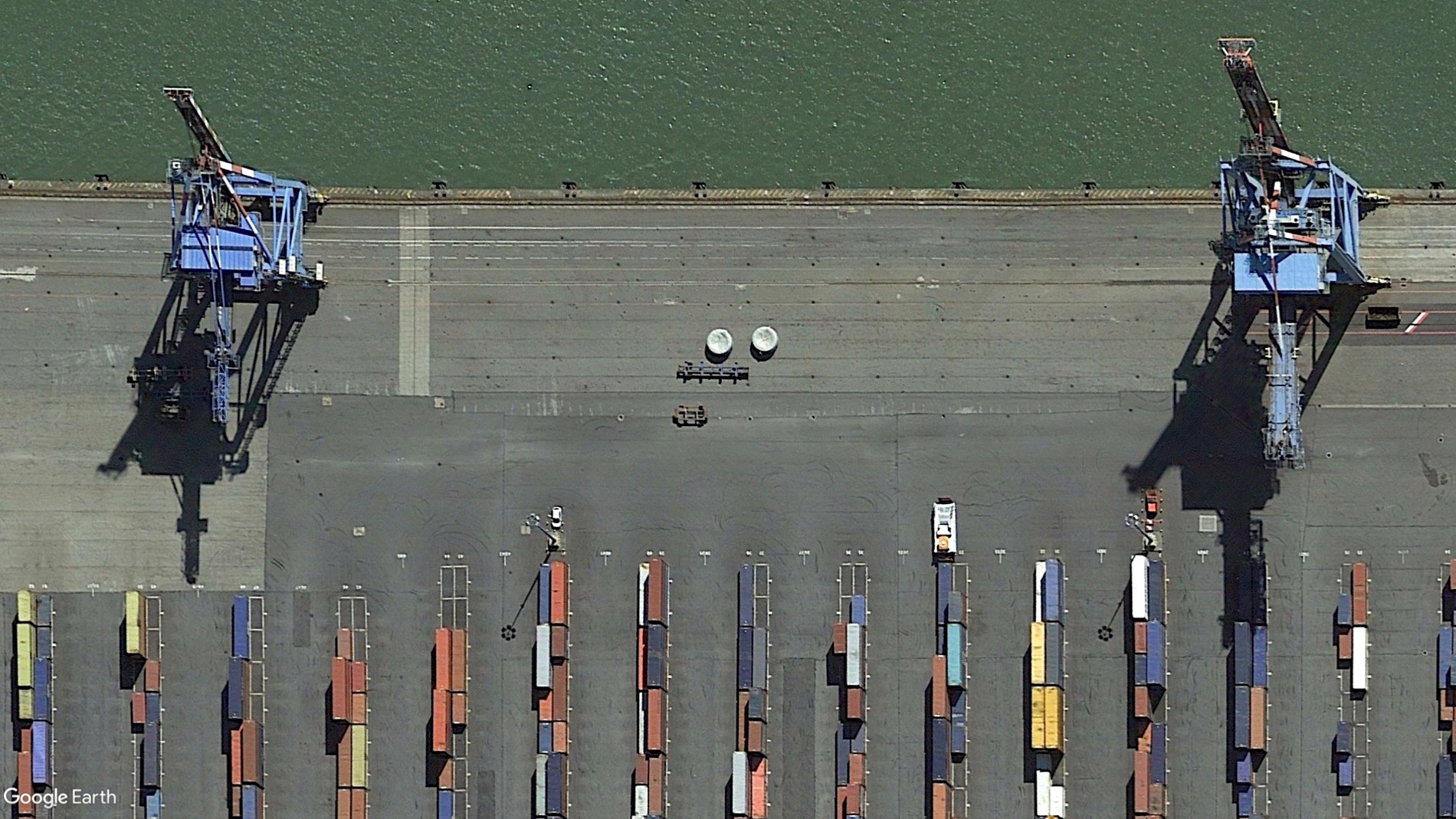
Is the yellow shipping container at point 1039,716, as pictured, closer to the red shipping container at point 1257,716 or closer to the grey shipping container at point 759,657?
the red shipping container at point 1257,716

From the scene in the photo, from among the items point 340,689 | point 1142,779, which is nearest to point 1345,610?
point 1142,779

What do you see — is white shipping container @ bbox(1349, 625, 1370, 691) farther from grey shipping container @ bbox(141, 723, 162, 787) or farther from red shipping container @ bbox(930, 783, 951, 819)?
grey shipping container @ bbox(141, 723, 162, 787)

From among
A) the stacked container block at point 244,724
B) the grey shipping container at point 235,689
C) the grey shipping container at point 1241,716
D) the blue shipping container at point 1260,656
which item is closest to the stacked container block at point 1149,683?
the grey shipping container at point 1241,716

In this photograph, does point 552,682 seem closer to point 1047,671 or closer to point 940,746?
point 940,746

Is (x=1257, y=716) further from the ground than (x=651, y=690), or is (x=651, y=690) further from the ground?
(x=651, y=690)

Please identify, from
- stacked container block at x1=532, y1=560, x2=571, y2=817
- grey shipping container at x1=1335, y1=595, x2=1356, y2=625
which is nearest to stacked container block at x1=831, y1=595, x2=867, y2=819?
stacked container block at x1=532, y1=560, x2=571, y2=817

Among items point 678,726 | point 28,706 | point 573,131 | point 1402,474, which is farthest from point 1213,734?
point 28,706

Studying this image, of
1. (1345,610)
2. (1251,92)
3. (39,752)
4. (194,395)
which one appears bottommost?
(39,752)
